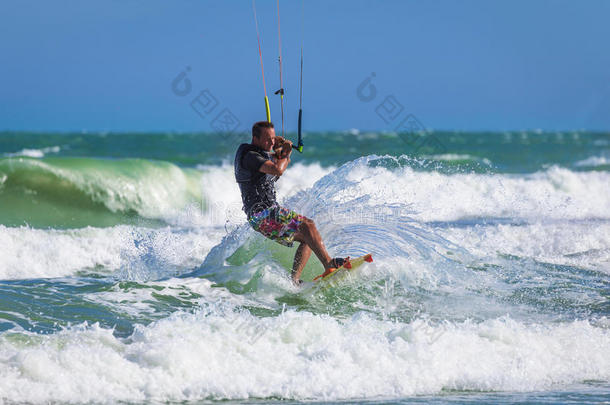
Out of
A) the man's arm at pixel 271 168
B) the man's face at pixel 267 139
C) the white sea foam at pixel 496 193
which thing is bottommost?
the man's arm at pixel 271 168

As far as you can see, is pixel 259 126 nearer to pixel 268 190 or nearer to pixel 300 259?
pixel 268 190

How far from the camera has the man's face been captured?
7160 millimetres

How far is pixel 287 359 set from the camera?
17.6 feet

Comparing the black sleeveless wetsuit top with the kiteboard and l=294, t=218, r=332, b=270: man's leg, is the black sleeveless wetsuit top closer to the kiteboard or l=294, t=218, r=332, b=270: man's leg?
l=294, t=218, r=332, b=270: man's leg

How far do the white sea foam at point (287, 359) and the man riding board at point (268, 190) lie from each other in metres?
1.31

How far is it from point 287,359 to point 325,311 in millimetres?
1793

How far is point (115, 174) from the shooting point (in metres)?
17.5

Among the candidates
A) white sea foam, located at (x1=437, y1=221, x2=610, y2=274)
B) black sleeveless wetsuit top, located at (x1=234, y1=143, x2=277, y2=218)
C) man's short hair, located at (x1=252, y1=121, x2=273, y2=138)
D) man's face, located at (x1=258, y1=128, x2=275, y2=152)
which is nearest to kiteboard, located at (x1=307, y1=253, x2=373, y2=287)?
black sleeveless wetsuit top, located at (x1=234, y1=143, x2=277, y2=218)

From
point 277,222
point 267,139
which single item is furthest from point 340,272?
point 267,139

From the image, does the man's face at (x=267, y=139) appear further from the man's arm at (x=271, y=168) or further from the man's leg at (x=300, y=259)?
the man's leg at (x=300, y=259)

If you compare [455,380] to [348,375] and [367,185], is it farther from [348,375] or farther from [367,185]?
[367,185]

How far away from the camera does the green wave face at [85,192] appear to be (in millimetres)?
15430

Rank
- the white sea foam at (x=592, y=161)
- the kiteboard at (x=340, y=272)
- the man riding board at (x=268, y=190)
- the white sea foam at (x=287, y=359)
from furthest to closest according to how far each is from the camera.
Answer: the white sea foam at (x=592, y=161), the kiteboard at (x=340, y=272), the man riding board at (x=268, y=190), the white sea foam at (x=287, y=359)

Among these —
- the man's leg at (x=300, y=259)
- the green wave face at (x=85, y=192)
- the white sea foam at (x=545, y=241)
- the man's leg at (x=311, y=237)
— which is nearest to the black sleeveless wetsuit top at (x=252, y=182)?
→ the man's leg at (x=311, y=237)
